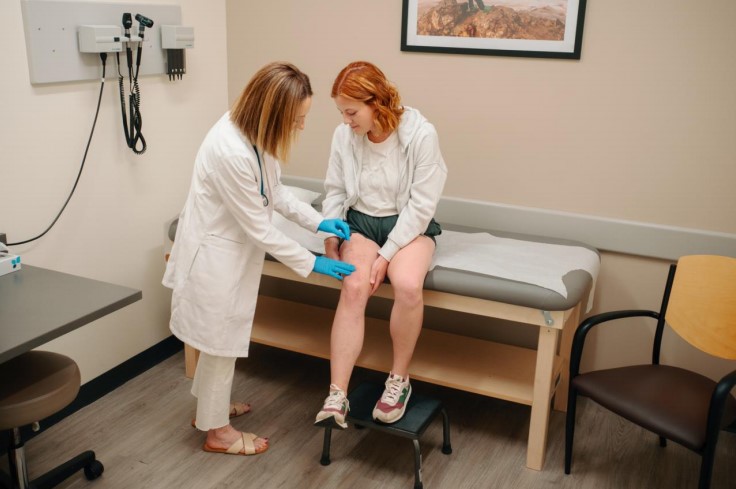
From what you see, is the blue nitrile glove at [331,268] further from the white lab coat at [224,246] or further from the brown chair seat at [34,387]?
the brown chair seat at [34,387]

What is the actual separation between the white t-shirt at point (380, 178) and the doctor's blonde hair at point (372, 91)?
0.08 m

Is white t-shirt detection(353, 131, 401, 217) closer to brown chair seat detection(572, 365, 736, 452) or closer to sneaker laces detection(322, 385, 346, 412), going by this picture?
sneaker laces detection(322, 385, 346, 412)

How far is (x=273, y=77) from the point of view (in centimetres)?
201

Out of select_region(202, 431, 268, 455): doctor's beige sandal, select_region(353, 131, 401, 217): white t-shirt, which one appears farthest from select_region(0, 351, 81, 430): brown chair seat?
select_region(353, 131, 401, 217): white t-shirt

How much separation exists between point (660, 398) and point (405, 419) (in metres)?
0.76

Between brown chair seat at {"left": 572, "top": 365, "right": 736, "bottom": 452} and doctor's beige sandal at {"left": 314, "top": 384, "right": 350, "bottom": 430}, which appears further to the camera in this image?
doctor's beige sandal at {"left": 314, "top": 384, "right": 350, "bottom": 430}

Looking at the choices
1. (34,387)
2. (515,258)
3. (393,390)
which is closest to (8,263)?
(34,387)

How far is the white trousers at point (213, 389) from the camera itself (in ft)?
7.48

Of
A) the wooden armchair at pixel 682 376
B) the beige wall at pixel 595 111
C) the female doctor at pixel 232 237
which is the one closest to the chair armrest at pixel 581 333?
the wooden armchair at pixel 682 376

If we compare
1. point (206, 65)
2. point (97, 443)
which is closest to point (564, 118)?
point (206, 65)

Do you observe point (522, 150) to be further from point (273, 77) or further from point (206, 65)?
point (206, 65)

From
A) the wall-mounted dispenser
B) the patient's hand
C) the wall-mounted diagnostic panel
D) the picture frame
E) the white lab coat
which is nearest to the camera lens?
the white lab coat

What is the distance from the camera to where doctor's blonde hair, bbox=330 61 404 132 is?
2244 mm

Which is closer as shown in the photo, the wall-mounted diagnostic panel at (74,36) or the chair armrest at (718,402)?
the chair armrest at (718,402)
